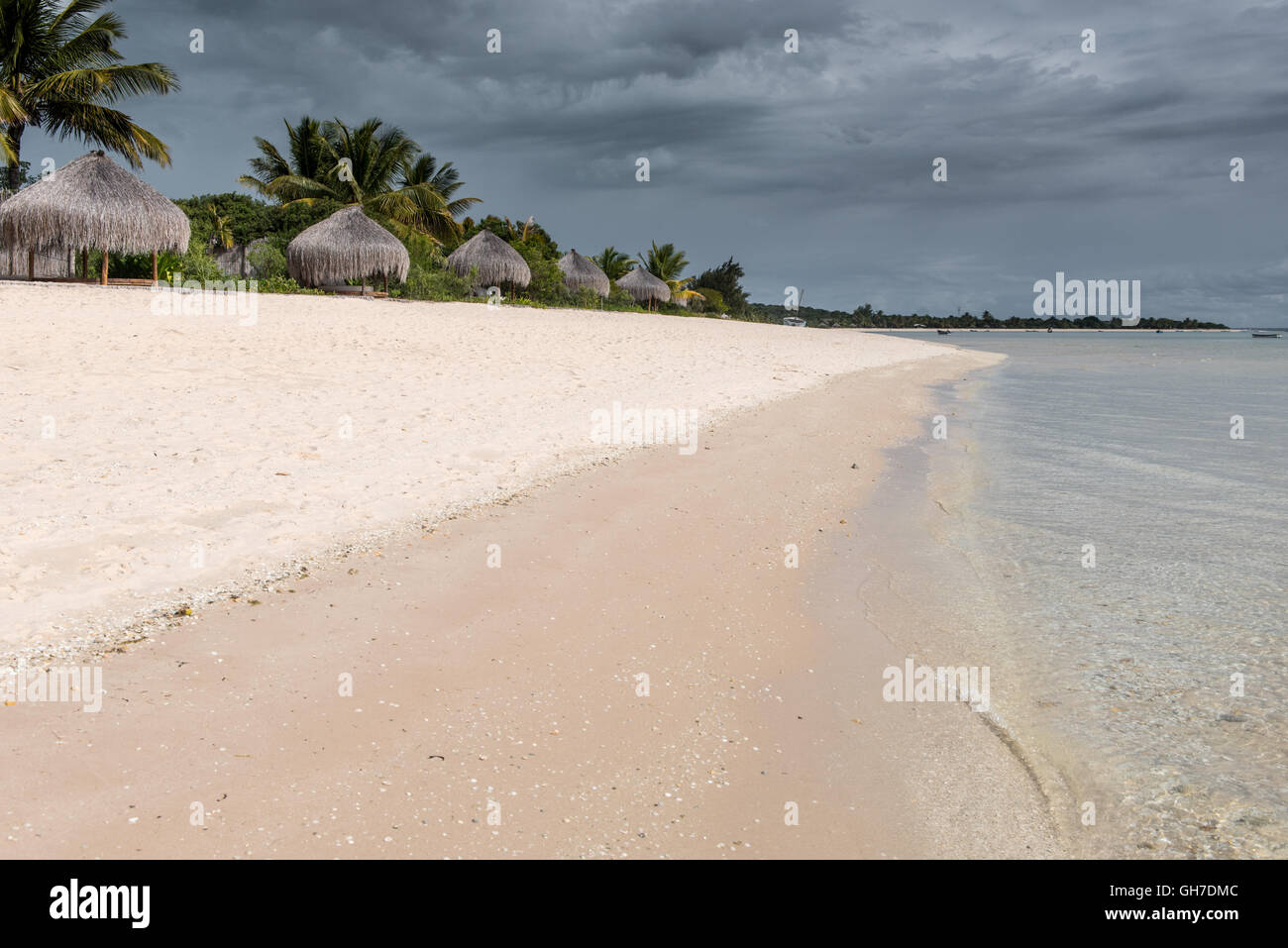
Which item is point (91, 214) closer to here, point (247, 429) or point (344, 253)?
point (344, 253)

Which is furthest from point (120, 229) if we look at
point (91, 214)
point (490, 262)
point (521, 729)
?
point (521, 729)

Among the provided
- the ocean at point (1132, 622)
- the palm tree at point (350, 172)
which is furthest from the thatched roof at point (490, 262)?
the ocean at point (1132, 622)

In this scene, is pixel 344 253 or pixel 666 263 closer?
pixel 344 253

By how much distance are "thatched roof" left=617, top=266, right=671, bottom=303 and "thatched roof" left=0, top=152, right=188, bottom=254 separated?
34.1 m

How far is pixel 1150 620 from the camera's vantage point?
5.45 m

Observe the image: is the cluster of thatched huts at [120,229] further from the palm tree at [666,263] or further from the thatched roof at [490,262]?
the palm tree at [666,263]

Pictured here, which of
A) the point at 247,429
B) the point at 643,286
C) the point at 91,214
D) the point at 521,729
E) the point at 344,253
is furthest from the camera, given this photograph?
the point at 643,286

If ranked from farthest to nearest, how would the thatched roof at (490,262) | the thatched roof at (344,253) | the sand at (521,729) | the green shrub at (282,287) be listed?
the thatched roof at (490,262), the thatched roof at (344,253), the green shrub at (282,287), the sand at (521,729)

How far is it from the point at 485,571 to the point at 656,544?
1.41m

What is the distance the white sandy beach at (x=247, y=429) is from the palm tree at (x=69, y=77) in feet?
32.7

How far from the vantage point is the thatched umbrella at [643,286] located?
180ft

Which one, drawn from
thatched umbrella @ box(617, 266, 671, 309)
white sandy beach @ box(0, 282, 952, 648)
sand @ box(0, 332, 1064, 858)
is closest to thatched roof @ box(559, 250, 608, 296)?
thatched umbrella @ box(617, 266, 671, 309)

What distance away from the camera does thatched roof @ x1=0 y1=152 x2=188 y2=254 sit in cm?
2142

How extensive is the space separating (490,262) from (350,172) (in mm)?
7065
